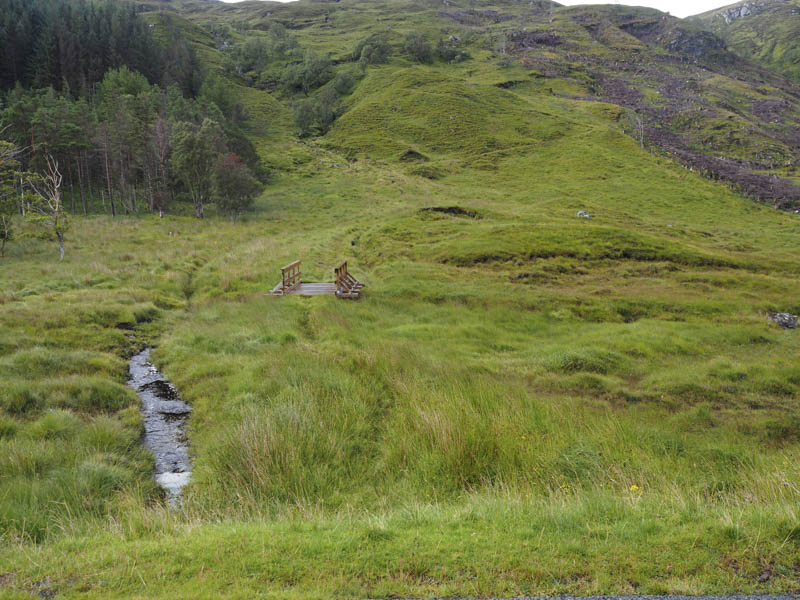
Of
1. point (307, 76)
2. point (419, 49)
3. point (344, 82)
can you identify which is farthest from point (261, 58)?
point (419, 49)

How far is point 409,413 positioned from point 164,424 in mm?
7038

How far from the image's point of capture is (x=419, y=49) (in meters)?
164

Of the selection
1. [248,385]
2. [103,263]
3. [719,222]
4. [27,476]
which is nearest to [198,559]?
[27,476]

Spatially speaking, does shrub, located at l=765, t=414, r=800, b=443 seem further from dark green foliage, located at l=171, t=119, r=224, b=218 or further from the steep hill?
the steep hill

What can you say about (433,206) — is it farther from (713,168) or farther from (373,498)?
(713,168)

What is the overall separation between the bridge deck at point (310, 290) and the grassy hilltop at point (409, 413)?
3.69 ft

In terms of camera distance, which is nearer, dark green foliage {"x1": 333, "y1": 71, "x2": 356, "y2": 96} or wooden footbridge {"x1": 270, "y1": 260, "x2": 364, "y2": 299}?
wooden footbridge {"x1": 270, "y1": 260, "x2": 364, "y2": 299}

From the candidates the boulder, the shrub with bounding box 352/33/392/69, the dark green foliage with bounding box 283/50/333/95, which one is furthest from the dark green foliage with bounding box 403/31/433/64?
the boulder

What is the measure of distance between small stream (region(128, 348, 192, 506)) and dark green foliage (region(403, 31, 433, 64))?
173823mm

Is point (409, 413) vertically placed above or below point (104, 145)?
below

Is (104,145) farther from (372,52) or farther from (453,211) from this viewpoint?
(372,52)

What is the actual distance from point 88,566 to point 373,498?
418 centimetres

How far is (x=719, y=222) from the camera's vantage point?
5994 cm

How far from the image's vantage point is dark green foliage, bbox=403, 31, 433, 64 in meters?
164
